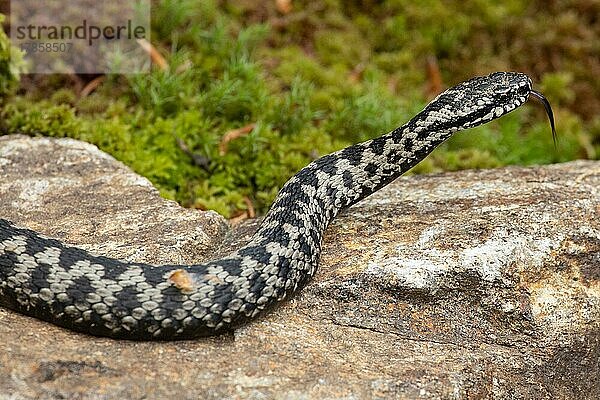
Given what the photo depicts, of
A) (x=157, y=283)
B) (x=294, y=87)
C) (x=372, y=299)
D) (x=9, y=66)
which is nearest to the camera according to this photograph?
(x=157, y=283)

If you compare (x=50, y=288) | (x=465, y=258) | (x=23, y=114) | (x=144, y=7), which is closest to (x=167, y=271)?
(x=50, y=288)

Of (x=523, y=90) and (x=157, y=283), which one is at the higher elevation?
(x=523, y=90)

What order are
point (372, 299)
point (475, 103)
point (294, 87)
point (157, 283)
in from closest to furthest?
point (157, 283) → point (372, 299) → point (475, 103) → point (294, 87)

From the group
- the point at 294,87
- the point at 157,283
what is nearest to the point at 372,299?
the point at 157,283

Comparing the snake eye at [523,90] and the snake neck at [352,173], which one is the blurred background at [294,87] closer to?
the snake neck at [352,173]

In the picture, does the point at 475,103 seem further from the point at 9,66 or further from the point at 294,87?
the point at 9,66

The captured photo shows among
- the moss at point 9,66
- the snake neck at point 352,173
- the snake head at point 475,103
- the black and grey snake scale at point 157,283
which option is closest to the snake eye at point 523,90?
the snake head at point 475,103

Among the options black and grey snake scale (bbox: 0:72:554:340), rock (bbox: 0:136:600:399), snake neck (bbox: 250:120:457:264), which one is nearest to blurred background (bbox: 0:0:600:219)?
rock (bbox: 0:136:600:399)
